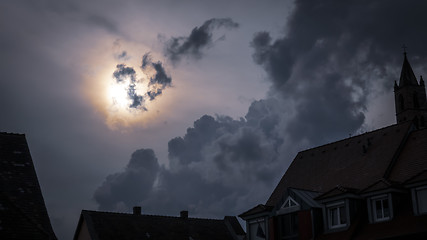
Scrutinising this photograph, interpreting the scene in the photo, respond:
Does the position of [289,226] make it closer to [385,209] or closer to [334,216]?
[334,216]

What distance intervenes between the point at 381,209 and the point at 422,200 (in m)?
3.04

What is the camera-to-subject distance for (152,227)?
54.5 metres

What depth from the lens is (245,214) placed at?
44.2m

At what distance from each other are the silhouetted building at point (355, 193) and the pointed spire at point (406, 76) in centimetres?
5526

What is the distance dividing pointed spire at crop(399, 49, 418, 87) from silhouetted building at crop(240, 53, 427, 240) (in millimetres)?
55264

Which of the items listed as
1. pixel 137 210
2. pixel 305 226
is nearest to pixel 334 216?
pixel 305 226

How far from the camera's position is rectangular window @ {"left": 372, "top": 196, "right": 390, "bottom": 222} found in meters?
34.8

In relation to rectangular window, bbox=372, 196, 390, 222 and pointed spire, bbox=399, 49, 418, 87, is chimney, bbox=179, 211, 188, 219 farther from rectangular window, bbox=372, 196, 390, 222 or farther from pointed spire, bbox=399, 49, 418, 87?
pointed spire, bbox=399, 49, 418, 87

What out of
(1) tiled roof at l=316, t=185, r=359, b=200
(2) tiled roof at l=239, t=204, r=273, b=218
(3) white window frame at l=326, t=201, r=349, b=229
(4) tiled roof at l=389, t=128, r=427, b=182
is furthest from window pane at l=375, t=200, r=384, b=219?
(2) tiled roof at l=239, t=204, r=273, b=218

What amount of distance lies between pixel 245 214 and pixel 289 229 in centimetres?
480

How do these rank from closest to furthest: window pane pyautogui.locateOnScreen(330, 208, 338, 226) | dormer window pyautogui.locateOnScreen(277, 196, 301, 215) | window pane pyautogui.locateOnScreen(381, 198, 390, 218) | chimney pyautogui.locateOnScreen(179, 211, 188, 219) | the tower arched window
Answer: window pane pyautogui.locateOnScreen(381, 198, 390, 218), window pane pyautogui.locateOnScreen(330, 208, 338, 226), dormer window pyautogui.locateOnScreen(277, 196, 301, 215), chimney pyautogui.locateOnScreen(179, 211, 188, 219), the tower arched window

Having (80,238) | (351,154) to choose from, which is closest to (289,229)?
(351,154)

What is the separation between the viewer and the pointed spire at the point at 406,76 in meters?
98.2

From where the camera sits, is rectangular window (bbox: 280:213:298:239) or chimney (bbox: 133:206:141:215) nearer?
rectangular window (bbox: 280:213:298:239)
